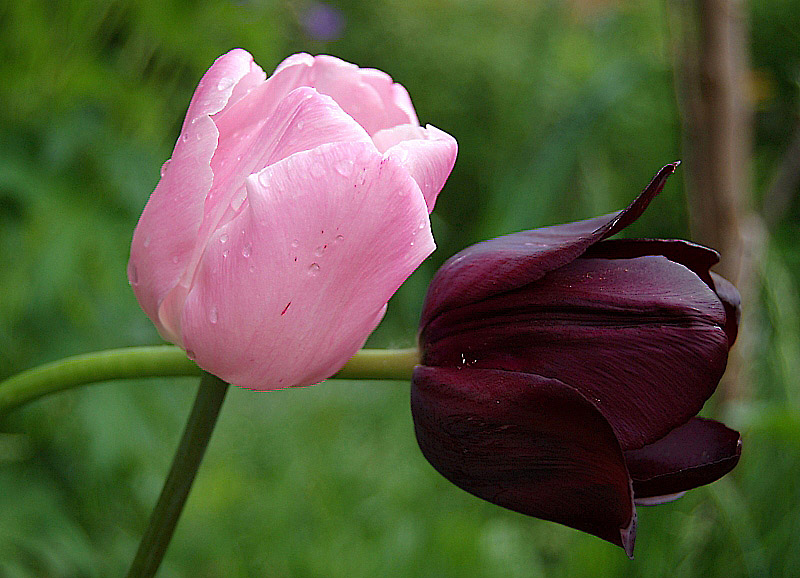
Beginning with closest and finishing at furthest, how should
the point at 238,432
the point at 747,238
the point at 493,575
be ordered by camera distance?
the point at 747,238 → the point at 493,575 → the point at 238,432

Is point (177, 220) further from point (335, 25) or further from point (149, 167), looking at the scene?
point (335, 25)

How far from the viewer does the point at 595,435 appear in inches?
10.1

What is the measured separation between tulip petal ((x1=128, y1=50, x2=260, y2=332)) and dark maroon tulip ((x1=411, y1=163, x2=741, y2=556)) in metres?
0.09

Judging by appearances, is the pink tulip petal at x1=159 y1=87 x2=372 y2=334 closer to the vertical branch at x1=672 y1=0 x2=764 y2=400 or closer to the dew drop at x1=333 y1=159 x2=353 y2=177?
the dew drop at x1=333 y1=159 x2=353 y2=177

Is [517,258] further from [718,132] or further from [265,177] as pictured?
[718,132]

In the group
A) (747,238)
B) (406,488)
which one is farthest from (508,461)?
(406,488)

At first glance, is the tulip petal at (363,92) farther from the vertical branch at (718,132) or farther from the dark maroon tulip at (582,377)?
the vertical branch at (718,132)

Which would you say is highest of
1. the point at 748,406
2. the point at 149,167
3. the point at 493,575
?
the point at 149,167

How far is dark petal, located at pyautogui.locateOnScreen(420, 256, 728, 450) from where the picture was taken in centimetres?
27

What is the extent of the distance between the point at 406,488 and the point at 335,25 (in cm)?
154

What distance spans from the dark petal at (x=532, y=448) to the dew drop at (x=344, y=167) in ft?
0.25

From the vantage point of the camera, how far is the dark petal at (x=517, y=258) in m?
0.27

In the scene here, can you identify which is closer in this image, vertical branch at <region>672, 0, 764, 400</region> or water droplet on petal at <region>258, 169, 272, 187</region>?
water droplet on petal at <region>258, 169, 272, 187</region>

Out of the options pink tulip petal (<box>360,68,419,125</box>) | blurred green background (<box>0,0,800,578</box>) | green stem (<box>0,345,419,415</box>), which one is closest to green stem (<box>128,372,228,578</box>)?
green stem (<box>0,345,419,415</box>)
